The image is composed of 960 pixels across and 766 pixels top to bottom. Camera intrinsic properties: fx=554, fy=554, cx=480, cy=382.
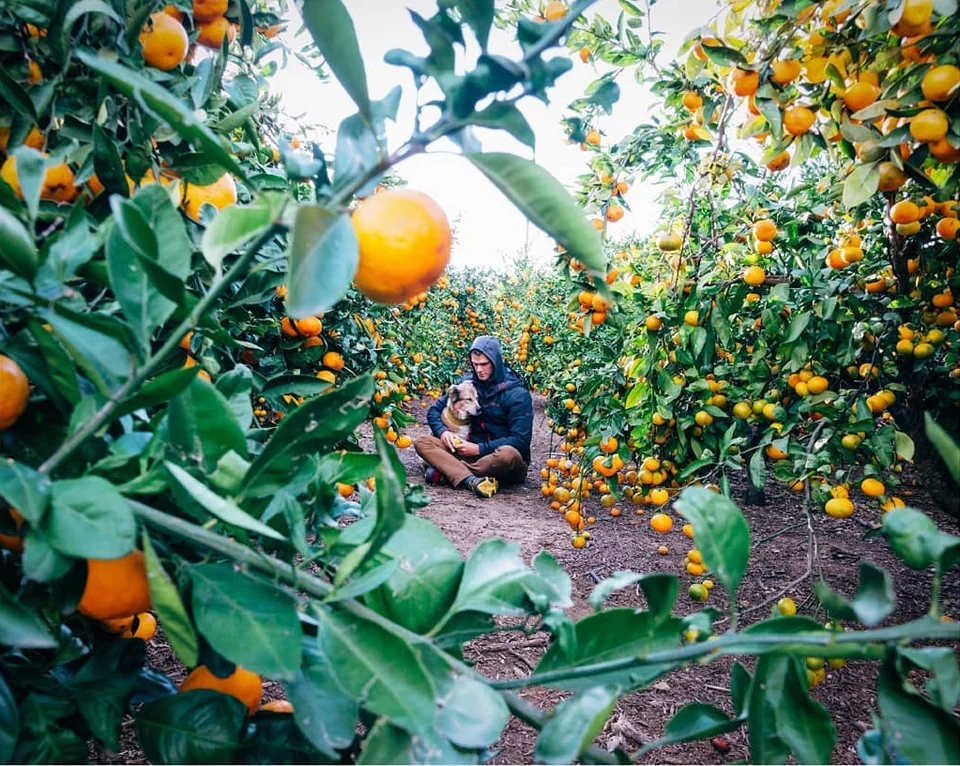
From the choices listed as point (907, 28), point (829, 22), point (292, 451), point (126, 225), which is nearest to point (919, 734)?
point (292, 451)

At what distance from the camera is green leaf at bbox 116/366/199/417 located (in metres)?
0.50

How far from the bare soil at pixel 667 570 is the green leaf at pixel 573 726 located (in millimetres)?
113

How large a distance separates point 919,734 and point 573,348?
486 cm

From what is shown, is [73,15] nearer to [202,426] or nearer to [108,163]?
[108,163]

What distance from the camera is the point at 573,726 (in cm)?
46

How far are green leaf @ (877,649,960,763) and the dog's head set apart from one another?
5132 mm

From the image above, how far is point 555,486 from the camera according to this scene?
387 centimetres

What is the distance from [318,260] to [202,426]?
223mm

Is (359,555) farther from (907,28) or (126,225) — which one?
(907,28)

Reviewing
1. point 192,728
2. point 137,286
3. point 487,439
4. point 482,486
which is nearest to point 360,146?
point 137,286

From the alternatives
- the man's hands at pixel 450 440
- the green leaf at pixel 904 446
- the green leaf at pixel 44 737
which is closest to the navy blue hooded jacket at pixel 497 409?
the man's hands at pixel 450 440

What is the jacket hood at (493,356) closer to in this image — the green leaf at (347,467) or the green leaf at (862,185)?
the green leaf at (862,185)

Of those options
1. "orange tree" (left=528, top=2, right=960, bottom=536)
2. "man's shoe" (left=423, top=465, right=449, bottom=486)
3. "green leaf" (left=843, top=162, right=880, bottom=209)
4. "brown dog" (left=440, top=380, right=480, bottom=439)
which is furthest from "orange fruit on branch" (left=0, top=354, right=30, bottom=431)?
"brown dog" (left=440, top=380, right=480, bottom=439)

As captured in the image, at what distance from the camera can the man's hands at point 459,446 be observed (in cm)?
502
